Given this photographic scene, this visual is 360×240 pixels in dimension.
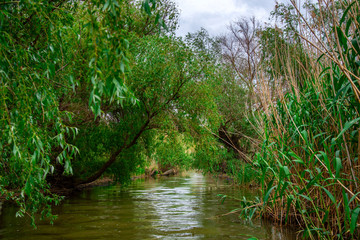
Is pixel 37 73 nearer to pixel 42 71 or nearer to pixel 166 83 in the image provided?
pixel 42 71

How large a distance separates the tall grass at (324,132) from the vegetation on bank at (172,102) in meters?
0.02

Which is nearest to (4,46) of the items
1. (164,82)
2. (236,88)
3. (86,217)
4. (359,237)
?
(359,237)

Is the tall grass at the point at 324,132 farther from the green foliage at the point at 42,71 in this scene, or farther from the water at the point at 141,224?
the green foliage at the point at 42,71

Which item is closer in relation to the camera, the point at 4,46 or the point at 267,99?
the point at 4,46

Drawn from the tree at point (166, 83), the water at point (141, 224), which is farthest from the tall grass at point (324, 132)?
the tree at point (166, 83)

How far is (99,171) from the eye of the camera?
1155 cm

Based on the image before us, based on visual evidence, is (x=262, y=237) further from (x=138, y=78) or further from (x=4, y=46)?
(x=138, y=78)

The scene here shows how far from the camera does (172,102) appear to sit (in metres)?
9.91

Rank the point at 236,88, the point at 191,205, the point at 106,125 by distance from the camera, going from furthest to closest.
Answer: the point at 236,88, the point at 106,125, the point at 191,205

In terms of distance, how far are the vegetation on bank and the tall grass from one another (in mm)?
23

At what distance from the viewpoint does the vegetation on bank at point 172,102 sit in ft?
10.1

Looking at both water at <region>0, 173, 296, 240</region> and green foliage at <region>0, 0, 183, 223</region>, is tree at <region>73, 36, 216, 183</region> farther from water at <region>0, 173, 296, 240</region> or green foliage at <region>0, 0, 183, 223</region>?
green foliage at <region>0, 0, 183, 223</region>

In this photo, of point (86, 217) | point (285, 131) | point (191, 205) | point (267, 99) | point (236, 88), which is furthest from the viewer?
point (236, 88)

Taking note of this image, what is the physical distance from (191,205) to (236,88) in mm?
9861
